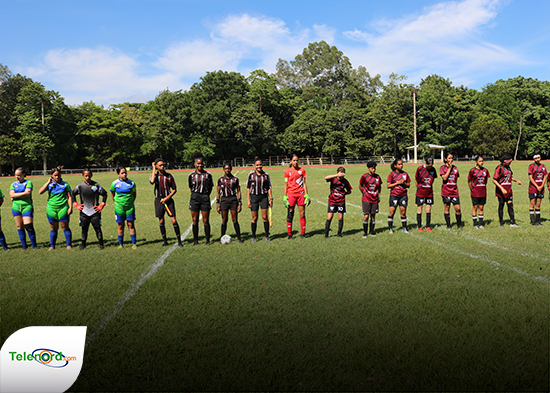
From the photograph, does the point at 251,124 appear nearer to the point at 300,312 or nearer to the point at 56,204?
the point at 56,204

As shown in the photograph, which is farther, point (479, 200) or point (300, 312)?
point (479, 200)

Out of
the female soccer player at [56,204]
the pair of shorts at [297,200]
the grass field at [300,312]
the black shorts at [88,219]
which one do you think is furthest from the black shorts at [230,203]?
the female soccer player at [56,204]

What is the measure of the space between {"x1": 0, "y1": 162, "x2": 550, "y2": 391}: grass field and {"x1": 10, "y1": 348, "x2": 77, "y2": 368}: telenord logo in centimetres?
21

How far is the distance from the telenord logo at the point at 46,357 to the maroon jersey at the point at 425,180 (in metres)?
8.57

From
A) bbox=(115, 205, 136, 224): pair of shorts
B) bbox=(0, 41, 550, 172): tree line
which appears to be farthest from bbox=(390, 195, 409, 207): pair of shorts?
bbox=(0, 41, 550, 172): tree line

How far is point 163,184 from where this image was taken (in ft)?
29.5

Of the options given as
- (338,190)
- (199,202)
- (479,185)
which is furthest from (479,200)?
(199,202)

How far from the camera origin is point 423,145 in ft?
204

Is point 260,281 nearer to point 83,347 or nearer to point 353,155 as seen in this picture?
point 83,347

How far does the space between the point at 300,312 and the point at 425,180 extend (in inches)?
250

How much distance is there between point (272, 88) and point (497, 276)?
6716cm

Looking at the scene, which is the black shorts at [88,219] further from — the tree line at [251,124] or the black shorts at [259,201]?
the tree line at [251,124]

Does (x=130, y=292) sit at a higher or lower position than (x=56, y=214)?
lower

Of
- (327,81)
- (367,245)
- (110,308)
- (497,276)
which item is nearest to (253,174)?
(367,245)
